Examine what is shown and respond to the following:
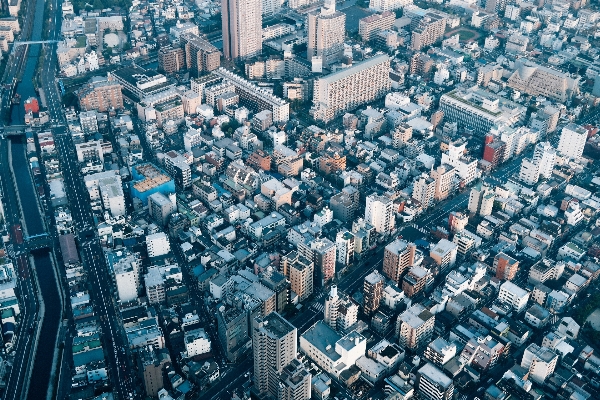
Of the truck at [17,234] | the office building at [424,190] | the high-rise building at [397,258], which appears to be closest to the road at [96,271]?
the truck at [17,234]

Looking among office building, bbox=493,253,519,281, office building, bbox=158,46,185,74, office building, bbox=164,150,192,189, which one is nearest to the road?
office building, bbox=164,150,192,189

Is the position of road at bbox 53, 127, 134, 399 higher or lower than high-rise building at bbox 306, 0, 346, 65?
lower

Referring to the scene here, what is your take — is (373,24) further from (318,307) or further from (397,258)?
(318,307)

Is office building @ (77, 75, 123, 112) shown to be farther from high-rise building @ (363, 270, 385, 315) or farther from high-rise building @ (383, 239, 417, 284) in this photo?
high-rise building @ (363, 270, 385, 315)

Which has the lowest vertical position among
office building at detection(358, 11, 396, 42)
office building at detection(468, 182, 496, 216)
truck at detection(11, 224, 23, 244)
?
truck at detection(11, 224, 23, 244)

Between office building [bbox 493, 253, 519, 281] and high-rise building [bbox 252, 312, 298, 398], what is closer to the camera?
high-rise building [bbox 252, 312, 298, 398]

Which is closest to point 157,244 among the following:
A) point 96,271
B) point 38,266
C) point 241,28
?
point 96,271

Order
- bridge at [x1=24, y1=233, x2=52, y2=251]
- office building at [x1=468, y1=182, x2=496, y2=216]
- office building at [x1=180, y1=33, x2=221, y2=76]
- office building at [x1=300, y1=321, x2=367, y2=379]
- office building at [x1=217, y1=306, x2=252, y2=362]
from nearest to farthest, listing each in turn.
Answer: office building at [x1=300, y1=321, x2=367, y2=379]
office building at [x1=217, y1=306, x2=252, y2=362]
bridge at [x1=24, y1=233, x2=52, y2=251]
office building at [x1=468, y1=182, x2=496, y2=216]
office building at [x1=180, y1=33, x2=221, y2=76]
